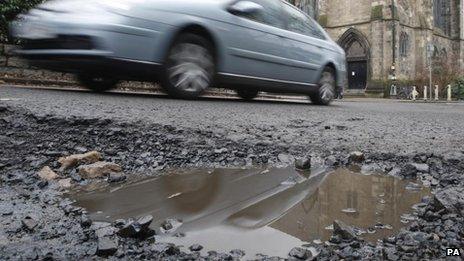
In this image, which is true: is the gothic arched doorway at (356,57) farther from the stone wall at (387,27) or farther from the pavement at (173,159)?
the pavement at (173,159)


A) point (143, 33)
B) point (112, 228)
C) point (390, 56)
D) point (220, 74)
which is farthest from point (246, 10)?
point (390, 56)

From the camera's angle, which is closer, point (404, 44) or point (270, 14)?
point (270, 14)

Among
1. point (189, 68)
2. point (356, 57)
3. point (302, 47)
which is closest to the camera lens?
point (189, 68)

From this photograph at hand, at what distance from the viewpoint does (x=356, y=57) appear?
36656mm

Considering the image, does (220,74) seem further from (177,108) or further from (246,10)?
(177,108)

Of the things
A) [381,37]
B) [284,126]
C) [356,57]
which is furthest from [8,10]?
[356,57]

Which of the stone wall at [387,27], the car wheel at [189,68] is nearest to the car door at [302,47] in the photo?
the car wheel at [189,68]

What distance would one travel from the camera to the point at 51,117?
3705 mm

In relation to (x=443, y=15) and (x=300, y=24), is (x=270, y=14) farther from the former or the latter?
(x=443, y=15)

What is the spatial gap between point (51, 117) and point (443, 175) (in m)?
2.87

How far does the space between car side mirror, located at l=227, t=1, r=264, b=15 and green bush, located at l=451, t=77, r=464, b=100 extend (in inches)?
1174

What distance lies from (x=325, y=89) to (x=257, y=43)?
87.0 inches

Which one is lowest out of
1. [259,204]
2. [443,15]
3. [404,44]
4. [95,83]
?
[259,204]

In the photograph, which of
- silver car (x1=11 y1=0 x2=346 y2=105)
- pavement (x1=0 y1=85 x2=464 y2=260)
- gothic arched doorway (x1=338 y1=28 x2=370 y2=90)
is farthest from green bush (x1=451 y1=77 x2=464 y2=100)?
pavement (x1=0 y1=85 x2=464 y2=260)
